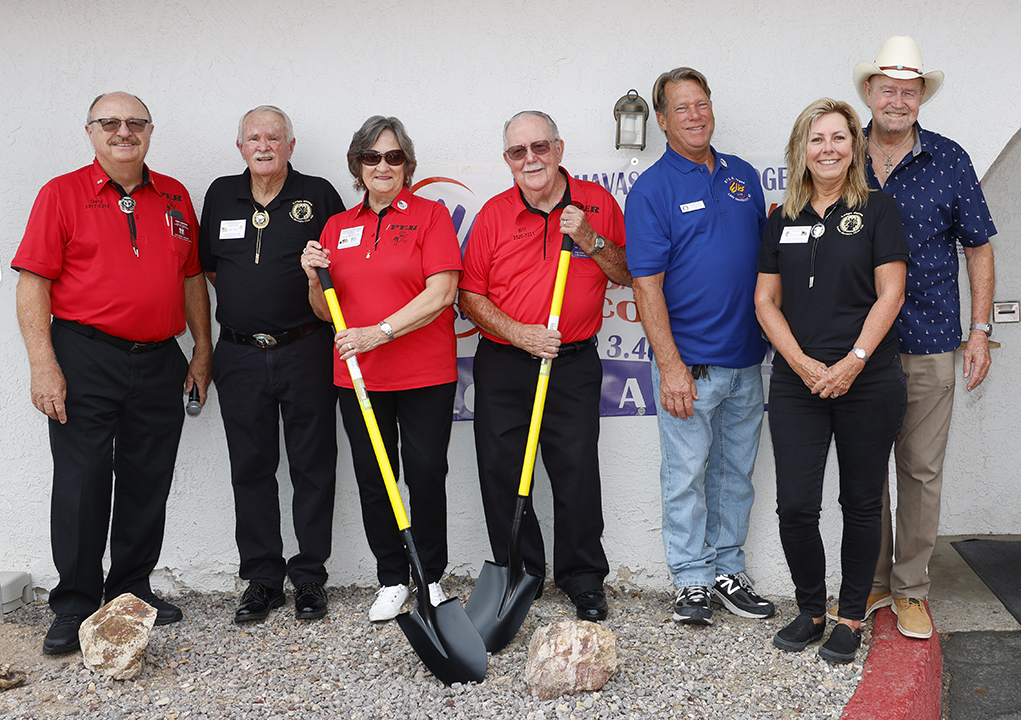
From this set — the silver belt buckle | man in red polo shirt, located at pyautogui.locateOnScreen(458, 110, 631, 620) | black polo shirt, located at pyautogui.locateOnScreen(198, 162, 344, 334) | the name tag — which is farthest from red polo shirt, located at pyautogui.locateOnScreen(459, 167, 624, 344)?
the name tag

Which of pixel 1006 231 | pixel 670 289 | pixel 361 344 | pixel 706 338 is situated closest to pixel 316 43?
pixel 361 344

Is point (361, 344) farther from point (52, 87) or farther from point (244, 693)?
point (52, 87)

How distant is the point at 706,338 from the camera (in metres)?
2.98

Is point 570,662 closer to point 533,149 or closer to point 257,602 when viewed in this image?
point 257,602

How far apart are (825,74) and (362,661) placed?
9.82 ft

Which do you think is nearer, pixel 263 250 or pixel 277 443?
pixel 263 250

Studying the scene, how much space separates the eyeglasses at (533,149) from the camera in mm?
2879

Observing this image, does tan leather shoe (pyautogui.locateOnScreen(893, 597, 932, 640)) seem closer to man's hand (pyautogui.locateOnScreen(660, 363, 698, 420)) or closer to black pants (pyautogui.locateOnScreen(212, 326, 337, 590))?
man's hand (pyautogui.locateOnScreen(660, 363, 698, 420))

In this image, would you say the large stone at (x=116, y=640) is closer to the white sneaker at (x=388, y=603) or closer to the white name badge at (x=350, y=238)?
the white sneaker at (x=388, y=603)

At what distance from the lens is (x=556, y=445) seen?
3.10 meters

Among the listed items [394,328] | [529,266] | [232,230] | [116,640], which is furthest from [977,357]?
[116,640]

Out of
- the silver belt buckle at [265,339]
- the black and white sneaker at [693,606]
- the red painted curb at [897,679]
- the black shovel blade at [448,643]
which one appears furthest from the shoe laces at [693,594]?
the silver belt buckle at [265,339]

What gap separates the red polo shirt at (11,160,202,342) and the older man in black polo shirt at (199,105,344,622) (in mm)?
225

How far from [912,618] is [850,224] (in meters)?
1.49
